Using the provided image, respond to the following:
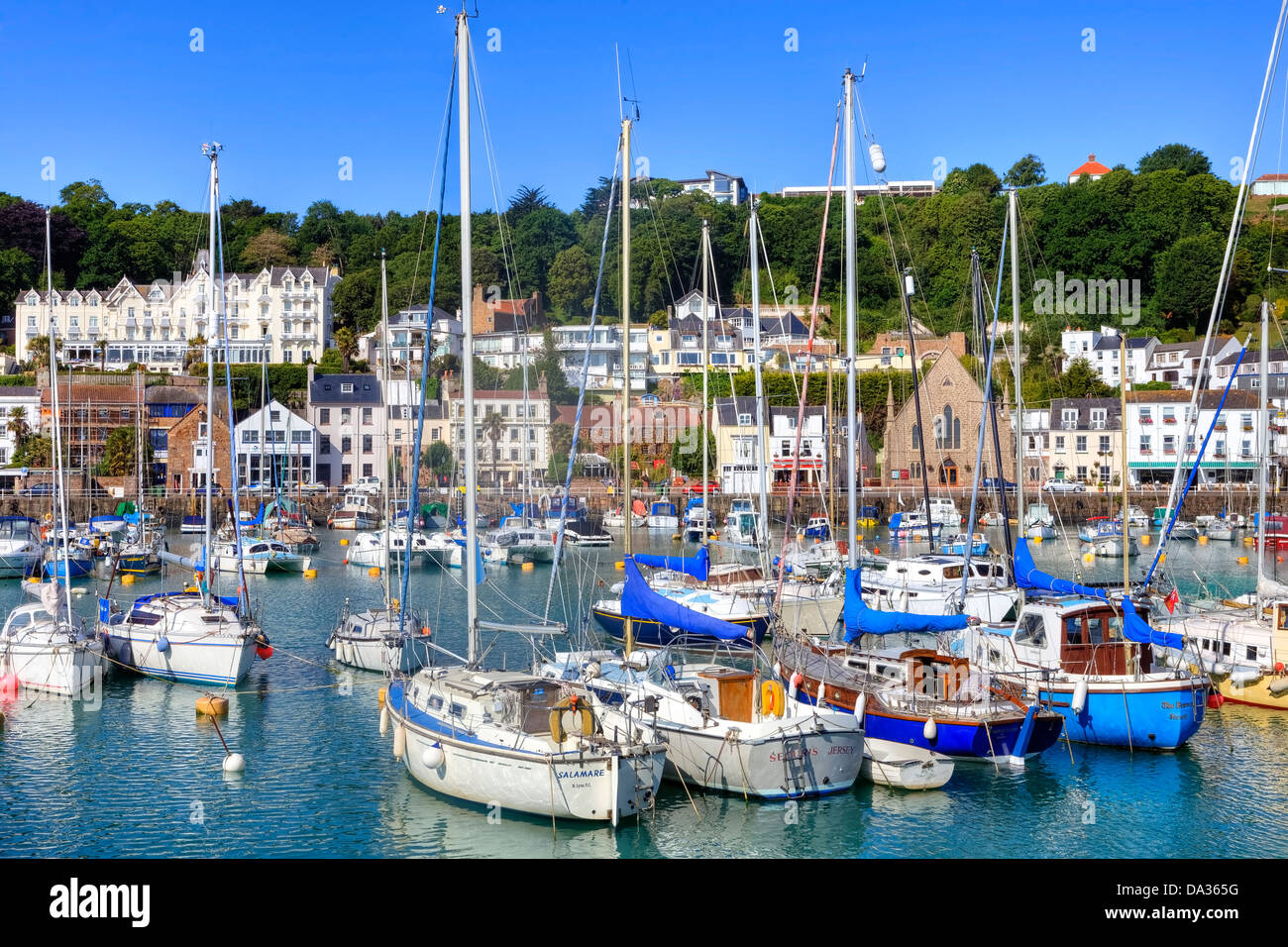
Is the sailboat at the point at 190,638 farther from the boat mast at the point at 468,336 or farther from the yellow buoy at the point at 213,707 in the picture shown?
the boat mast at the point at 468,336

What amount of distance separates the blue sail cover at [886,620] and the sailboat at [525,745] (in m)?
6.56

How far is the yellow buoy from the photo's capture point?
23.2m

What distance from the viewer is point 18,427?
273 feet

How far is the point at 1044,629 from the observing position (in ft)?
71.1

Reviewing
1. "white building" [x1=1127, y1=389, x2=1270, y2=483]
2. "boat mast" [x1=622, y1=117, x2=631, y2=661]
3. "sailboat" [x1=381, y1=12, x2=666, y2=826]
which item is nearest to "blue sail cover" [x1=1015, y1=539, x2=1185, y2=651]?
"boat mast" [x1=622, y1=117, x2=631, y2=661]

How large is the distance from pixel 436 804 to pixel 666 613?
632cm

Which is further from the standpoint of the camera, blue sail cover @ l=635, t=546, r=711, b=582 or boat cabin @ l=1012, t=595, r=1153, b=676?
blue sail cover @ l=635, t=546, r=711, b=582

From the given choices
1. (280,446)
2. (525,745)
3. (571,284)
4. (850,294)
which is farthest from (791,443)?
(525,745)

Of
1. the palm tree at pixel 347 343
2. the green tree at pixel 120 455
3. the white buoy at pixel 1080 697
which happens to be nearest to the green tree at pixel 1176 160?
the palm tree at pixel 347 343

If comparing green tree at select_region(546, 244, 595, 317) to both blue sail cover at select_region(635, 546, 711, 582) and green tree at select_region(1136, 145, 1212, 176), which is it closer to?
blue sail cover at select_region(635, 546, 711, 582)

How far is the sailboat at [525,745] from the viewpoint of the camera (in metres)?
15.9

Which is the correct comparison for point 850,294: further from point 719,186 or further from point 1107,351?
point 719,186

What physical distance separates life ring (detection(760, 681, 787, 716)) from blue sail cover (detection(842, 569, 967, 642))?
18.4 ft
